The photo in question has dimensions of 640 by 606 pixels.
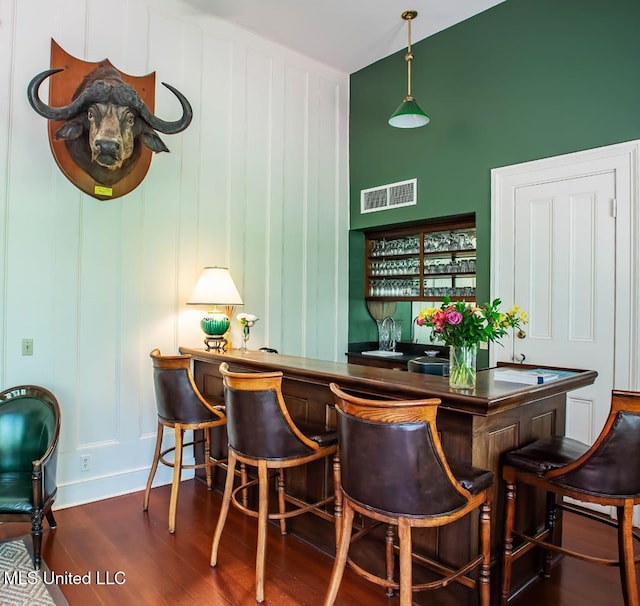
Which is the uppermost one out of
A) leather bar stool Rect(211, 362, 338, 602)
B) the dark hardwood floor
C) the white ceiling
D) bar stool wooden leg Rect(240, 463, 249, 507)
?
the white ceiling

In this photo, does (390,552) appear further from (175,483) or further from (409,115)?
(409,115)

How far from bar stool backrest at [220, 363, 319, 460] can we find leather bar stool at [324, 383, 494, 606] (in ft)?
1.54

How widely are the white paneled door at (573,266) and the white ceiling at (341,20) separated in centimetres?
148

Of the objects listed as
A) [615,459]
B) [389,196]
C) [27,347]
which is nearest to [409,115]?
[389,196]

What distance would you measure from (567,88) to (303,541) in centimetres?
359

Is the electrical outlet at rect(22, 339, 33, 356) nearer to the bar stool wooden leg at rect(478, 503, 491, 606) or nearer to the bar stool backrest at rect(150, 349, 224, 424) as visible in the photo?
the bar stool backrest at rect(150, 349, 224, 424)

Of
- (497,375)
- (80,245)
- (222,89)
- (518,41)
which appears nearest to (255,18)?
(222,89)

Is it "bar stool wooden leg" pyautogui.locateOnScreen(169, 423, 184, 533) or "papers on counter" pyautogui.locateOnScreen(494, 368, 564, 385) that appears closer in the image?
"papers on counter" pyautogui.locateOnScreen(494, 368, 564, 385)

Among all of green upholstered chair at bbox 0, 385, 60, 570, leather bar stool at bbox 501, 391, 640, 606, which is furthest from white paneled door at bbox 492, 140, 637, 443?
green upholstered chair at bbox 0, 385, 60, 570

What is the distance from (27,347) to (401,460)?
270 centimetres

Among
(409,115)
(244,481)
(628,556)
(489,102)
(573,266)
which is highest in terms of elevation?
(489,102)

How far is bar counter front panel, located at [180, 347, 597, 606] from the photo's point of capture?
6.63 ft

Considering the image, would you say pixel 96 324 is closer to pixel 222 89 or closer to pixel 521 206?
pixel 222 89

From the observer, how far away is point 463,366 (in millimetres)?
2129
